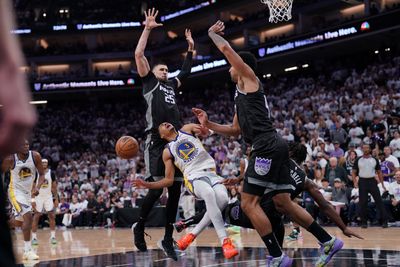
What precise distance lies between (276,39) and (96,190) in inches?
455

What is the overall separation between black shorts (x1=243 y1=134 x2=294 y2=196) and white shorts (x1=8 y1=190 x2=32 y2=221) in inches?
182

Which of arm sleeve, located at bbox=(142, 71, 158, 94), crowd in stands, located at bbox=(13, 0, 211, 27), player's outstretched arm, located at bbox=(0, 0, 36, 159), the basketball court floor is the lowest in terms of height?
the basketball court floor

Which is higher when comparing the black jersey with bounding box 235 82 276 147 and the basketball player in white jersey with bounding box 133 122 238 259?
the black jersey with bounding box 235 82 276 147

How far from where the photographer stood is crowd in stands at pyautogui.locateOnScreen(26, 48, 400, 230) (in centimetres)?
1425

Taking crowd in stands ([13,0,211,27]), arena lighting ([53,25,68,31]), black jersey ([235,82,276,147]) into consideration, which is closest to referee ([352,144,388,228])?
black jersey ([235,82,276,147])

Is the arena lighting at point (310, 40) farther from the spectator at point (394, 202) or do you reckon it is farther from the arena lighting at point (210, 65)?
the spectator at point (394, 202)

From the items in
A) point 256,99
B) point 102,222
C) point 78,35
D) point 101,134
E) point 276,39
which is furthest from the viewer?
point 78,35

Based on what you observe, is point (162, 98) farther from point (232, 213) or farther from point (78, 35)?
point (78, 35)

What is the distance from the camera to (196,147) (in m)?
6.98

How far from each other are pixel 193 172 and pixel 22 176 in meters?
3.59

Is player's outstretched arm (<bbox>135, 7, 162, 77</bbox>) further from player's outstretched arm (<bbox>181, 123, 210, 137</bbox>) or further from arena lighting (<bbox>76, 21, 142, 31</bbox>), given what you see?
arena lighting (<bbox>76, 21, 142, 31</bbox>)

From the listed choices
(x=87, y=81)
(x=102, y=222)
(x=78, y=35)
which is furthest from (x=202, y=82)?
(x=102, y=222)

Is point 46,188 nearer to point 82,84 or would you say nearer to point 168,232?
point 168,232

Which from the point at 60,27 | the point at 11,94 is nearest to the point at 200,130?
the point at 11,94
